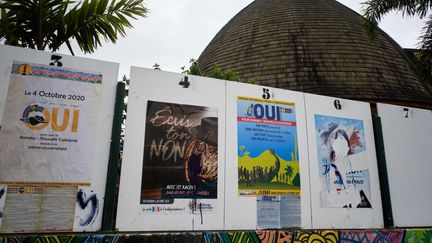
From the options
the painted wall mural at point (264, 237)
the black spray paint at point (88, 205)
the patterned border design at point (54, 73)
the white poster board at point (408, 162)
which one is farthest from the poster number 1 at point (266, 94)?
the black spray paint at point (88, 205)

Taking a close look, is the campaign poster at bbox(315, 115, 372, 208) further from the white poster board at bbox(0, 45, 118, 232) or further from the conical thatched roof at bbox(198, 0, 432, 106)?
the conical thatched roof at bbox(198, 0, 432, 106)

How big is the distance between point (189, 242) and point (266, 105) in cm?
185

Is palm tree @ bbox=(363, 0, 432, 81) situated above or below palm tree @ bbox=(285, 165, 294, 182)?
above

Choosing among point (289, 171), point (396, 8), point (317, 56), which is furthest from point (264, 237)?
point (317, 56)

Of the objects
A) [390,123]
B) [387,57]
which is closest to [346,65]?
[387,57]

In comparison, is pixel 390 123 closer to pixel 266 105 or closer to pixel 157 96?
pixel 266 105

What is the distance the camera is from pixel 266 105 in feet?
11.6

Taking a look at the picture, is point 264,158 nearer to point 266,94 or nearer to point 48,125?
point 266,94

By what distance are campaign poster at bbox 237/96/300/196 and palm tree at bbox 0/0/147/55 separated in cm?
218

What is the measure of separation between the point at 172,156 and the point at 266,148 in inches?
45.8

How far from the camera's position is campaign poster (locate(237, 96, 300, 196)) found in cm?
329

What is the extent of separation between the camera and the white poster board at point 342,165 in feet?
11.6

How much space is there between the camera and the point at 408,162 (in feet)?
13.3

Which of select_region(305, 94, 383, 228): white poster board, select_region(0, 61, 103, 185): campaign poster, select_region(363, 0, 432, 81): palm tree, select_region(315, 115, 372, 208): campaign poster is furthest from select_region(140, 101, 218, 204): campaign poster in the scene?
select_region(363, 0, 432, 81): palm tree
